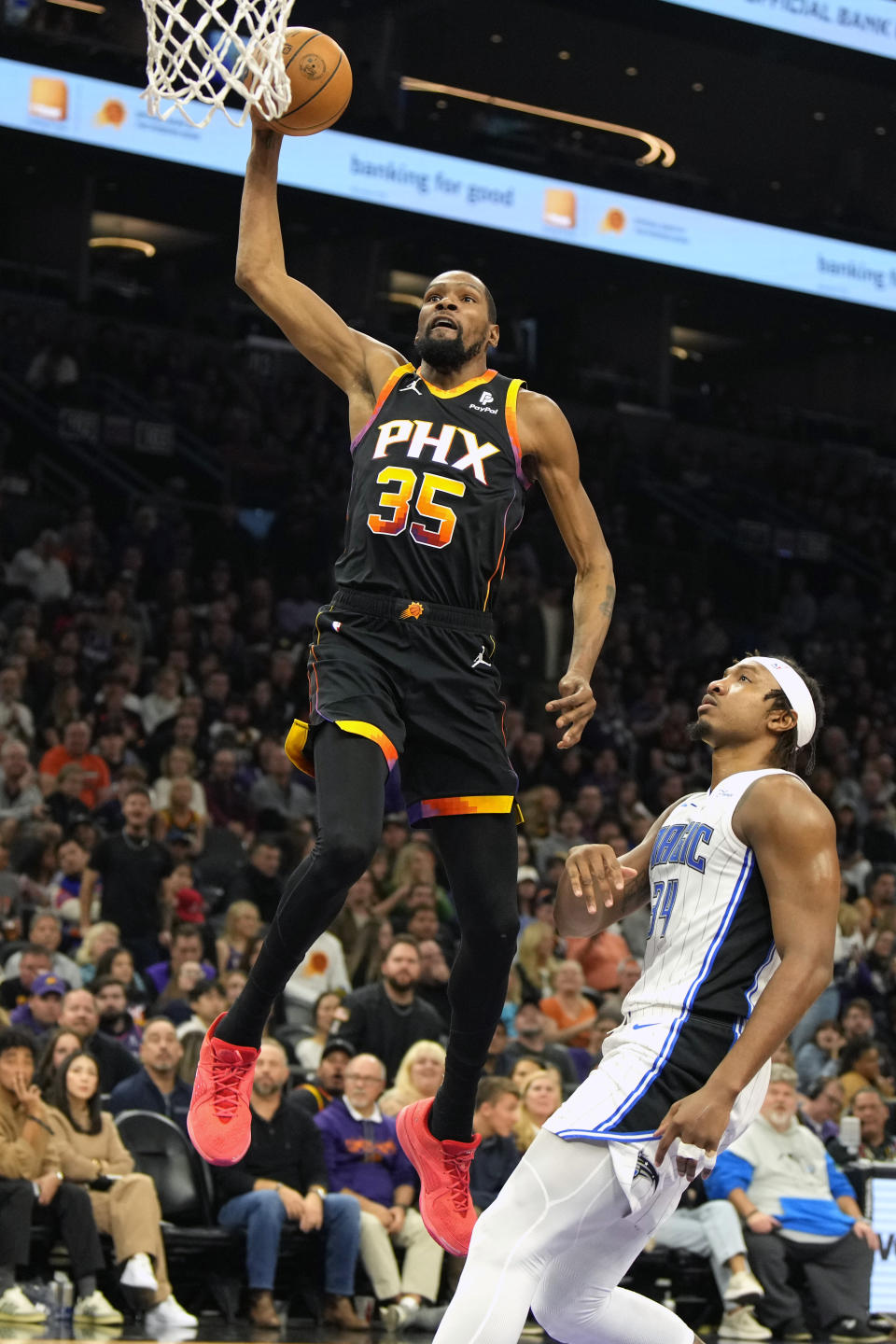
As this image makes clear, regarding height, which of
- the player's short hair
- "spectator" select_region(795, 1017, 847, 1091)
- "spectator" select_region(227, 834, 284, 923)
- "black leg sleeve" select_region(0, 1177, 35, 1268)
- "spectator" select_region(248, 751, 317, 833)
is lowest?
"black leg sleeve" select_region(0, 1177, 35, 1268)

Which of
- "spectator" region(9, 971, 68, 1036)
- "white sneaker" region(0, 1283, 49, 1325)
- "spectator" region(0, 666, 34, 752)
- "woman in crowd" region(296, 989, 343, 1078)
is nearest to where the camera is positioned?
"white sneaker" region(0, 1283, 49, 1325)

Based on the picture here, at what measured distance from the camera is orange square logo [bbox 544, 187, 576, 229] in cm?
2050

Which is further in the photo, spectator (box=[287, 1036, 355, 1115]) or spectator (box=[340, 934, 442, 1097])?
spectator (box=[340, 934, 442, 1097])

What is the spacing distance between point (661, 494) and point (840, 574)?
275 centimetres

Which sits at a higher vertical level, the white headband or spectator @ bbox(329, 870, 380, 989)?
the white headband

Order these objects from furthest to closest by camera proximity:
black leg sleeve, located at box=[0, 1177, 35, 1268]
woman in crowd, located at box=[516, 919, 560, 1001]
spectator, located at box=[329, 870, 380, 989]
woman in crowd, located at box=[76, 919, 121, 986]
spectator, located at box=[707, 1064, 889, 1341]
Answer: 1. woman in crowd, located at box=[516, 919, 560, 1001]
2. spectator, located at box=[329, 870, 380, 989]
3. woman in crowd, located at box=[76, 919, 121, 986]
4. spectator, located at box=[707, 1064, 889, 1341]
5. black leg sleeve, located at box=[0, 1177, 35, 1268]

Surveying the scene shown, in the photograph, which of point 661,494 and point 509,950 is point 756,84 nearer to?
point 661,494

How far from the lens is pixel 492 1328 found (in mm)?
4711

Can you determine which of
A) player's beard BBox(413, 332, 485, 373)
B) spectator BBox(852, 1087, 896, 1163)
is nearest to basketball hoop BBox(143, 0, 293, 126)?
player's beard BBox(413, 332, 485, 373)

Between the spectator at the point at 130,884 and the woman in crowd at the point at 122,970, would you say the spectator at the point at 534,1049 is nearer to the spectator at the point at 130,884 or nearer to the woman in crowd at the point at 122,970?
the woman in crowd at the point at 122,970

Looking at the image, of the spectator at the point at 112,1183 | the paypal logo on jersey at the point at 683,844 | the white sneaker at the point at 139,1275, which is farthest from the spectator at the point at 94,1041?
the paypal logo on jersey at the point at 683,844

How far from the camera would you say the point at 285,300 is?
18.9 feet

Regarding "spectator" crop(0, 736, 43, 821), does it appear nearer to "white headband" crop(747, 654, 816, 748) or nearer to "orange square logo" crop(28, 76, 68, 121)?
"orange square logo" crop(28, 76, 68, 121)

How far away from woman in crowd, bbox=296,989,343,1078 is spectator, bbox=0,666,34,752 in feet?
12.1
